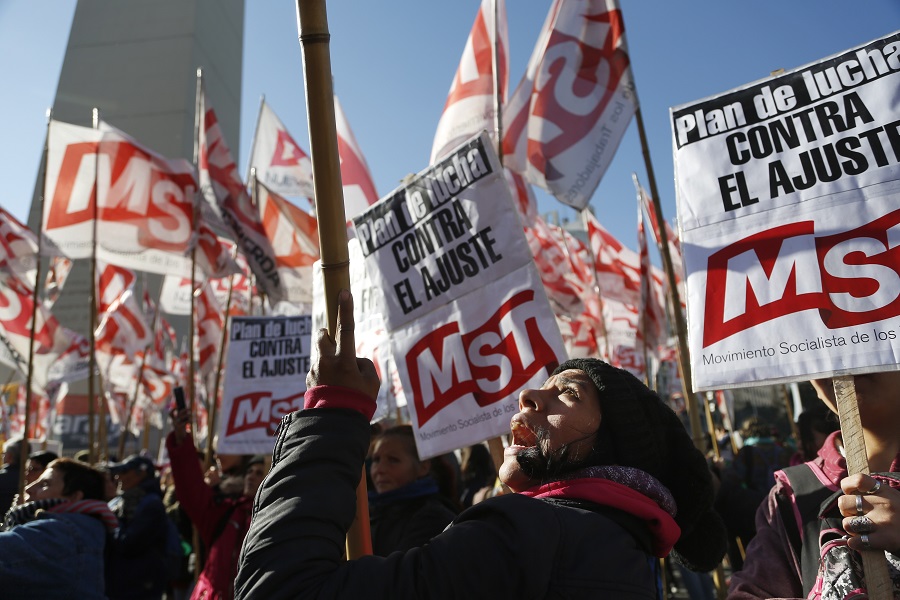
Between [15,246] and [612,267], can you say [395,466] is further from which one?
[612,267]

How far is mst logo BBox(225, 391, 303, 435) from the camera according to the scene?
5.19 metres

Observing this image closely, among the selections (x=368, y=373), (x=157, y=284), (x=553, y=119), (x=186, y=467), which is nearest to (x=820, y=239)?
(x=368, y=373)

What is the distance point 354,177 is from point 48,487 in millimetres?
4842

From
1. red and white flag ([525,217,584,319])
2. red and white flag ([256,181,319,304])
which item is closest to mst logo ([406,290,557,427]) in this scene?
red and white flag ([525,217,584,319])

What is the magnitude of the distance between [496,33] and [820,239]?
3.87m

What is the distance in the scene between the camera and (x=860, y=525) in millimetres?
1391

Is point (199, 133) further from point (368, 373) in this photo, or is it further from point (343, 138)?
point (368, 373)

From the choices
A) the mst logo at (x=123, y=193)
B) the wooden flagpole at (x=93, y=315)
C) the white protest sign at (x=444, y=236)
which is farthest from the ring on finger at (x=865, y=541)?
the mst logo at (x=123, y=193)

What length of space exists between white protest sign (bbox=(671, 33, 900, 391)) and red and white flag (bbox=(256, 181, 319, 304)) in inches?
258

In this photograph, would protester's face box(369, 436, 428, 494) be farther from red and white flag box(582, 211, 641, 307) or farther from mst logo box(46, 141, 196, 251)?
red and white flag box(582, 211, 641, 307)

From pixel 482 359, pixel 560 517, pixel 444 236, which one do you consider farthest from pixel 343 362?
pixel 444 236

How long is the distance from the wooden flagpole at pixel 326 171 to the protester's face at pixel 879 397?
1.35 metres

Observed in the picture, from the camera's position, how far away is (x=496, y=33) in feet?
17.1

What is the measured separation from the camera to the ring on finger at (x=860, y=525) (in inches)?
54.4
